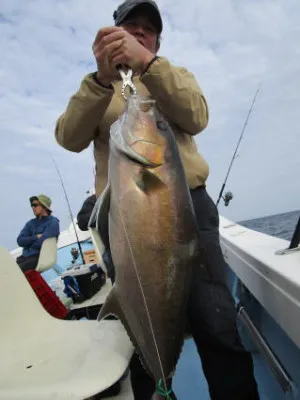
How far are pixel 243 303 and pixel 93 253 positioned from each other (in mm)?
3248

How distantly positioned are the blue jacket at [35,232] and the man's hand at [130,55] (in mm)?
4803

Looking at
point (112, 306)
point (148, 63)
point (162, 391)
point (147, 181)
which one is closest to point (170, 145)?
point (147, 181)

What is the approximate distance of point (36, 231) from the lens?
6137 mm

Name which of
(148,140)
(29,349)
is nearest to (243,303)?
(29,349)

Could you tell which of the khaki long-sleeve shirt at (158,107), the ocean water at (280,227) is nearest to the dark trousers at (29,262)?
the ocean water at (280,227)

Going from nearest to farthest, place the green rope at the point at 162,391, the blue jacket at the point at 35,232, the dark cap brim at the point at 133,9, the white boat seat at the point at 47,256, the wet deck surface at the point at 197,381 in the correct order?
the green rope at the point at 162,391
the dark cap brim at the point at 133,9
the wet deck surface at the point at 197,381
the white boat seat at the point at 47,256
the blue jacket at the point at 35,232

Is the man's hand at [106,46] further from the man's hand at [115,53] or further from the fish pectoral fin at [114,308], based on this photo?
the fish pectoral fin at [114,308]

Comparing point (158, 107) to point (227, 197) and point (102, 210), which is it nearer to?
point (102, 210)

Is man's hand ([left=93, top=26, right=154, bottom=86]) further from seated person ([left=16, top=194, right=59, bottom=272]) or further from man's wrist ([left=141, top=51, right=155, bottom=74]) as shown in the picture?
seated person ([left=16, top=194, right=59, bottom=272])

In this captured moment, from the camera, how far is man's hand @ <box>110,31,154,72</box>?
1345 millimetres

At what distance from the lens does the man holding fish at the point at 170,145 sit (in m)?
1.38

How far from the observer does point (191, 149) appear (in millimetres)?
1846

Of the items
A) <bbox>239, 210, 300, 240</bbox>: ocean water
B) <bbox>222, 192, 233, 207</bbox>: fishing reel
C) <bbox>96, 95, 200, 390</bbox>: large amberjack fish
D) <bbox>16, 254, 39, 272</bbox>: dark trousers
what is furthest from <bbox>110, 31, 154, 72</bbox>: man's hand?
<bbox>16, 254, 39, 272</bbox>: dark trousers

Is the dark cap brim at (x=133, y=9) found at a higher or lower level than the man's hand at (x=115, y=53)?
higher
